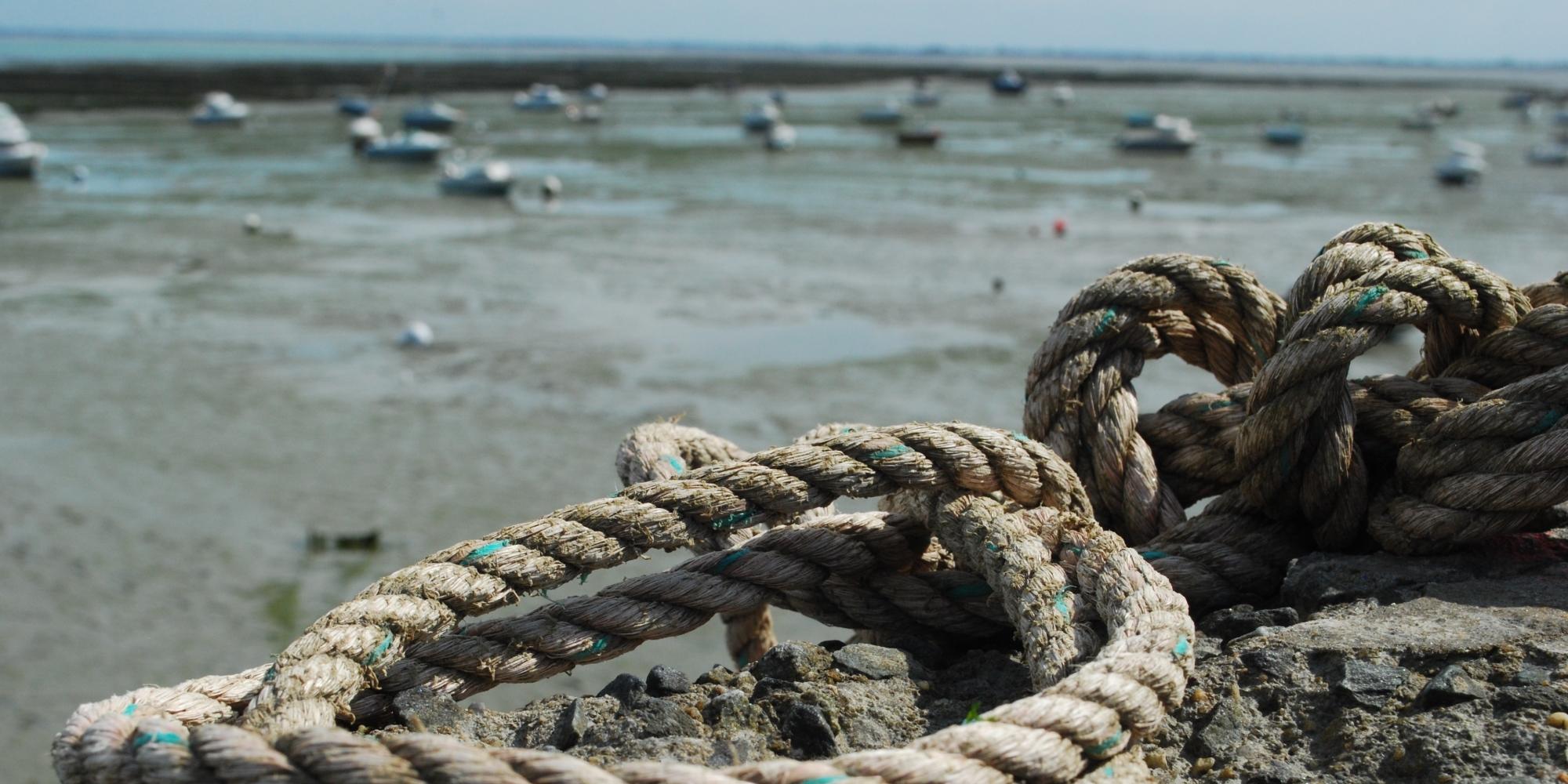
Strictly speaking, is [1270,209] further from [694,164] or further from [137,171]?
[137,171]

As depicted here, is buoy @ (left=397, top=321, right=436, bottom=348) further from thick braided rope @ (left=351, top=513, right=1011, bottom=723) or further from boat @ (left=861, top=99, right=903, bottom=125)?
boat @ (left=861, top=99, right=903, bottom=125)

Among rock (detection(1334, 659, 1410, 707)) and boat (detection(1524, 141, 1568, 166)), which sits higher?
boat (detection(1524, 141, 1568, 166))

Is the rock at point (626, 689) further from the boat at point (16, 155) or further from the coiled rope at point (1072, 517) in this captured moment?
the boat at point (16, 155)

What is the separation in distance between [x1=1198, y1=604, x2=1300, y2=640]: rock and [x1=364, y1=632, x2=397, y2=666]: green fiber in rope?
1.25 meters

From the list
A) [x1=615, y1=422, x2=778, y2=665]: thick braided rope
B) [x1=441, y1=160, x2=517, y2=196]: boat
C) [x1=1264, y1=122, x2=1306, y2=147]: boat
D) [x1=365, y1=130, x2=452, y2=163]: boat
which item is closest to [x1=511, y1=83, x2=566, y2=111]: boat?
[x1=365, y1=130, x2=452, y2=163]: boat

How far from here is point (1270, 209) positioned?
73.4 ft

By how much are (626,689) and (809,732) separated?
12.1 inches

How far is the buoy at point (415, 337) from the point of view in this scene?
1226 centimetres

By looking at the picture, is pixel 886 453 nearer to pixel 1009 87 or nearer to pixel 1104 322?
pixel 1104 322

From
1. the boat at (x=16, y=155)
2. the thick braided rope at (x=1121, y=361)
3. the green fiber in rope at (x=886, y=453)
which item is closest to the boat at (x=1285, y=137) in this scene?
the boat at (x=16, y=155)

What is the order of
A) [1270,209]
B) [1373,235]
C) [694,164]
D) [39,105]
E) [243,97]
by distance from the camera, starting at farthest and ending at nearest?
[243,97]
[39,105]
[694,164]
[1270,209]
[1373,235]

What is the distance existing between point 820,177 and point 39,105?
33.3m

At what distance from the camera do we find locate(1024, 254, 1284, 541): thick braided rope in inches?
91.0

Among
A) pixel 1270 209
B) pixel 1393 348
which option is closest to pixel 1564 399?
pixel 1393 348
